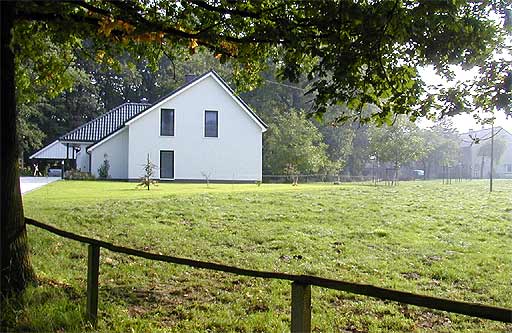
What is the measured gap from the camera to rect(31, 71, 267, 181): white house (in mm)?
29688

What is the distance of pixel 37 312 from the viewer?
4.60 meters

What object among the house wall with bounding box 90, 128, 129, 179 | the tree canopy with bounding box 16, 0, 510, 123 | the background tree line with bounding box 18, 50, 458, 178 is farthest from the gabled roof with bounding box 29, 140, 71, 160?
the tree canopy with bounding box 16, 0, 510, 123

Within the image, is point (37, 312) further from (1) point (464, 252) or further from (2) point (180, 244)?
(1) point (464, 252)

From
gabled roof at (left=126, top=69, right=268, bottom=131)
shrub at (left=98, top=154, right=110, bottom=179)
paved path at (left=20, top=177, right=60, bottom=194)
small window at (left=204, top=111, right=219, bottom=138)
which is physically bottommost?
paved path at (left=20, top=177, right=60, bottom=194)

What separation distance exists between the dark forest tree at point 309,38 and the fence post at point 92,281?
1.25 meters

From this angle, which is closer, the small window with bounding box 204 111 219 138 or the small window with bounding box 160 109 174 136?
the small window with bounding box 160 109 174 136

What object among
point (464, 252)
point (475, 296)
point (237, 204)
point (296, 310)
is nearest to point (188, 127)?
point (237, 204)

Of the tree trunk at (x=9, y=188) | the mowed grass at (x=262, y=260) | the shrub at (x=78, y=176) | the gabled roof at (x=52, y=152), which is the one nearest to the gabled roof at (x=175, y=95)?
the shrub at (x=78, y=176)

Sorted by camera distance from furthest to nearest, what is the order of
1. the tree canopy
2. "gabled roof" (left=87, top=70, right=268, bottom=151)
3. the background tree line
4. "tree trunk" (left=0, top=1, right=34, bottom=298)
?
the background tree line
"gabled roof" (left=87, top=70, right=268, bottom=151)
"tree trunk" (left=0, top=1, right=34, bottom=298)
the tree canopy

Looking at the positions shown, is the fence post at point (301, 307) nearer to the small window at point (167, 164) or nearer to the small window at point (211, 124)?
the small window at point (167, 164)

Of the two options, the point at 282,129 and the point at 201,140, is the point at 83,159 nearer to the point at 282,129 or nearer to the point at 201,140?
the point at 201,140

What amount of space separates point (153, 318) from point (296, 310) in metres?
2.51

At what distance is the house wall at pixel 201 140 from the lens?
2970cm

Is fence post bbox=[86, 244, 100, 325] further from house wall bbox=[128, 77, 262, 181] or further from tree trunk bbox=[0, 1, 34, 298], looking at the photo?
house wall bbox=[128, 77, 262, 181]
